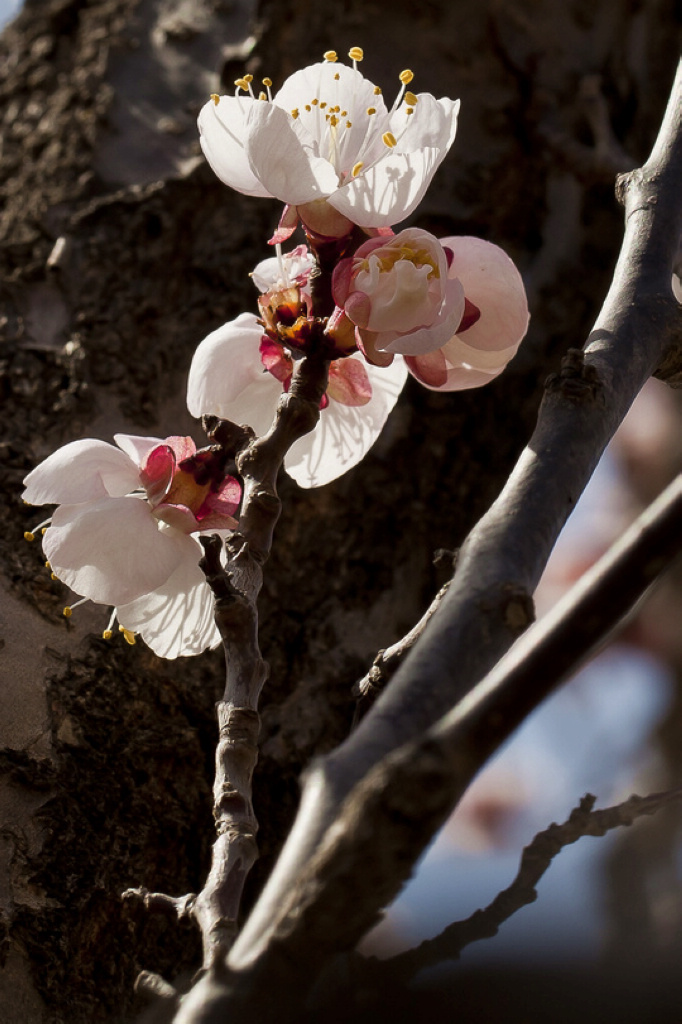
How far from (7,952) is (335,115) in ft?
1.98

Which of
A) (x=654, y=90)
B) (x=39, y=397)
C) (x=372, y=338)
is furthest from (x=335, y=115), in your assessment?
(x=654, y=90)

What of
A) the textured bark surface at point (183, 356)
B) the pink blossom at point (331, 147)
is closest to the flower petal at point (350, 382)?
the pink blossom at point (331, 147)

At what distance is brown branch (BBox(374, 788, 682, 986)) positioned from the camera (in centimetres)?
56

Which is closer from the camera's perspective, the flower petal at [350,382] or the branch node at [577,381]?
the branch node at [577,381]

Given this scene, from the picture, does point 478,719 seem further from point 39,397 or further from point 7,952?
point 39,397

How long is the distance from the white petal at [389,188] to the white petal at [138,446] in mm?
206

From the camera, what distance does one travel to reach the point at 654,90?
4.48ft

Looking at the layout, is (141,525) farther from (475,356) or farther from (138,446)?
(475,356)

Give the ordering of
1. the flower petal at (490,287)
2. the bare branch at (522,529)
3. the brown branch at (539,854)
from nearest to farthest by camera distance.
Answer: the bare branch at (522,529) < the brown branch at (539,854) < the flower petal at (490,287)

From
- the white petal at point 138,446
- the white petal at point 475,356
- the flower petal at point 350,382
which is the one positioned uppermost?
the white petal at point 475,356

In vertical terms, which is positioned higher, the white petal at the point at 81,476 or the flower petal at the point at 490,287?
the flower petal at the point at 490,287

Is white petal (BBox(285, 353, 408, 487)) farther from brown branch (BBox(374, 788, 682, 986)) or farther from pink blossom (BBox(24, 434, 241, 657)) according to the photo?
brown branch (BBox(374, 788, 682, 986))

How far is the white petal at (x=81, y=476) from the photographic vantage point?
632 millimetres

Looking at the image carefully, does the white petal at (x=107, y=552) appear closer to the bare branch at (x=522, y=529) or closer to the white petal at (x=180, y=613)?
the white petal at (x=180, y=613)
